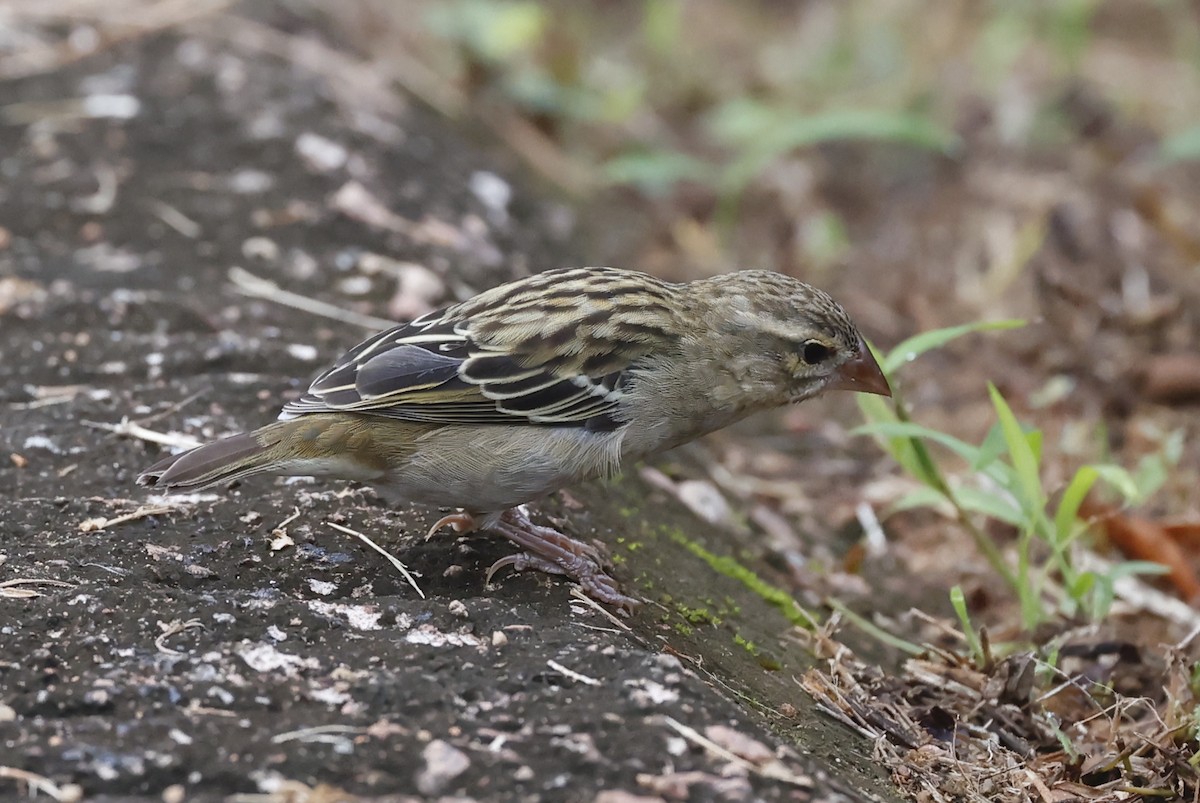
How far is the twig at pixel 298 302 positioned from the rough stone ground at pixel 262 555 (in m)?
0.07

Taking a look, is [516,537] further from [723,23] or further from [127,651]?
[723,23]

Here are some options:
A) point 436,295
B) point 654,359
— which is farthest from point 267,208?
point 654,359

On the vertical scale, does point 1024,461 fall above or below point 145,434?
above

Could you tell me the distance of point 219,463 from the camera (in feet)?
12.9

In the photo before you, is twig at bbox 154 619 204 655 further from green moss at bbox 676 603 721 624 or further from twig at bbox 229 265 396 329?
twig at bbox 229 265 396 329

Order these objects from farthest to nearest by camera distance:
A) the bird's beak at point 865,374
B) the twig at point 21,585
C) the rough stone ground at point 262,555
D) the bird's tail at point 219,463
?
the bird's beak at point 865,374 < the bird's tail at point 219,463 < the twig at point 21,585 < the rough stone ground at point 262,555

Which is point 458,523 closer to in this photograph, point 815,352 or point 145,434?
point 145,434

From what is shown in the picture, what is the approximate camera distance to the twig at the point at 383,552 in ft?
13.1

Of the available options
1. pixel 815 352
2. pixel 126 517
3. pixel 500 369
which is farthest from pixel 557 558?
pixel 126 517

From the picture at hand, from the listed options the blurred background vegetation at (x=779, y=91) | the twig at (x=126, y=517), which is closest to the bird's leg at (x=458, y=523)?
the twig at (x=126, y=517)

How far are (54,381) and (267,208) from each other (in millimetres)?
1875

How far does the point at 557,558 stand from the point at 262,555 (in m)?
0.91

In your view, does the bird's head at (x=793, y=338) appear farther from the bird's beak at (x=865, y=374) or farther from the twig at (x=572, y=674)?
the twig at (x=572, y=674)

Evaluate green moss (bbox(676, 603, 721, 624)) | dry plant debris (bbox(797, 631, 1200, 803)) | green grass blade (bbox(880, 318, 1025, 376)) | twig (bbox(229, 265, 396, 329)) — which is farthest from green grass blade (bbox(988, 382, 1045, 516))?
twig (bbox(229, 265, 396, 329))
